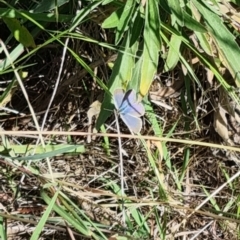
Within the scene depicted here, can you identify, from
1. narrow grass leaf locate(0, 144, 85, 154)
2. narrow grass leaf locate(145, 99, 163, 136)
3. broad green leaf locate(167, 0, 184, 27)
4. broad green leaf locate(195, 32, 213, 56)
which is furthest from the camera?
narrow grass leaf locate(145, 99, 163, 136)

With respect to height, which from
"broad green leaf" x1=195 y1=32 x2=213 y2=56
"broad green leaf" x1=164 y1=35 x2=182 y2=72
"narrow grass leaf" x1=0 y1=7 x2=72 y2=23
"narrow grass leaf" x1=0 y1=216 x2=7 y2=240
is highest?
"broad green leaf" x1=195 y1=32 x2=213 y2=56

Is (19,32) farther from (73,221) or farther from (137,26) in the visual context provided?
(73,221)

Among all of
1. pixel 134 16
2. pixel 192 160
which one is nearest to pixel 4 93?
pixel 134 16

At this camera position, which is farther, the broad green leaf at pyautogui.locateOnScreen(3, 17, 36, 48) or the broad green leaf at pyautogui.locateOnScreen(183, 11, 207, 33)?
the broad green leaf at pyautogui.locateOnScreen(3, 17, 36, 48)

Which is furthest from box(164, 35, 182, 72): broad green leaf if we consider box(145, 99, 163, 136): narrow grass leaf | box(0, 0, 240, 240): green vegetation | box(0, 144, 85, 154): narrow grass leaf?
box(0, 144, 85, 154): narrow grass leaf

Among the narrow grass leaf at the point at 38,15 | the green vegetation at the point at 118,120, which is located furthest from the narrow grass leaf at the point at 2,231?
the narrow grass leaf at the point at 38,15

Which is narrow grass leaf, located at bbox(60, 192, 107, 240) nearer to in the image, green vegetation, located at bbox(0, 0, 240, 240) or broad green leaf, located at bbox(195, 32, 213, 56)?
green vegetation, located at bbox(0, 0, 240, 240)

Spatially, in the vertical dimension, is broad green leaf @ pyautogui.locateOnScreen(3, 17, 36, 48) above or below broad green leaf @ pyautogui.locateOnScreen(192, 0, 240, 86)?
below

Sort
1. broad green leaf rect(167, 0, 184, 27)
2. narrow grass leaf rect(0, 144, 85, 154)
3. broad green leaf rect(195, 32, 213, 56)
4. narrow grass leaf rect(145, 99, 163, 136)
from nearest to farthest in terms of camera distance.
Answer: broad green leaf rect(167, 0, 184, 27) < broad green leaf rect(195, 32, 213, 56) < narrow grass leaf rect(0, 144, 85, 154) < narrow grass leaf rect(145, 99, 163, 136)
